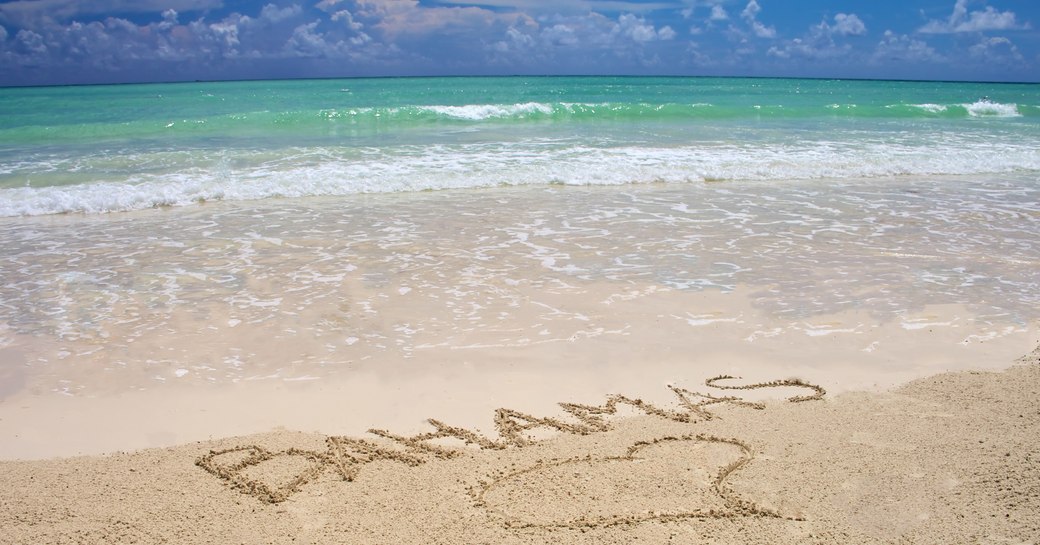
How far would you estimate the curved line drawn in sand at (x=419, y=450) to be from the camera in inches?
128

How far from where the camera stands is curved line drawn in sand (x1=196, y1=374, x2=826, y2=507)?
10.7 feet

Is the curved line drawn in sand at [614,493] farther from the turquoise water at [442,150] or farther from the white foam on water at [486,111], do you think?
the white foam on water at [486,111]

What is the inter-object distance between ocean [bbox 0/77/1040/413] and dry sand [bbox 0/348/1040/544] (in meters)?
0.85

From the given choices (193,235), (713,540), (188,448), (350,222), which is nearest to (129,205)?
(193,235)

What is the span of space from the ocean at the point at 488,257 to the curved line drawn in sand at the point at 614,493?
1.27 metres

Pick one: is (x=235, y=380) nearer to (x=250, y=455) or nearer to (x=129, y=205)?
(x=250, y=455)

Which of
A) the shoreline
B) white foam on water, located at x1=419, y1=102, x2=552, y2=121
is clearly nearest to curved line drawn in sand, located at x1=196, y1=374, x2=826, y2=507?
the shoreline

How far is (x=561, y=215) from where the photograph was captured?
9.04m

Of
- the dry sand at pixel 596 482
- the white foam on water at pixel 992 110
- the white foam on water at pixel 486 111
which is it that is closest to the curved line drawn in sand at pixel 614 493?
the dry sand at pixel 596 482

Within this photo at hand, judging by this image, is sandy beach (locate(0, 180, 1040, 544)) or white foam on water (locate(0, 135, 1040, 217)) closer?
sandy beach (locate(0, 180, 1040, 544))

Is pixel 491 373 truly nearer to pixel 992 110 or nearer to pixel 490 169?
pixel 490 169

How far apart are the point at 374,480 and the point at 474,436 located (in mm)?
584

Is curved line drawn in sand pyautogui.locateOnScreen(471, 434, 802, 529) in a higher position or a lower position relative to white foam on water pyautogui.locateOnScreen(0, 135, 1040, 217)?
lower

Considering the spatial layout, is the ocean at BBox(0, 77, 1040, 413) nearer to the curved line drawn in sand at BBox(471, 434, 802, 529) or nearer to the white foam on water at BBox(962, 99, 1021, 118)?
the curved line drawn in sand at BBox(471, 434, 802, 529)
